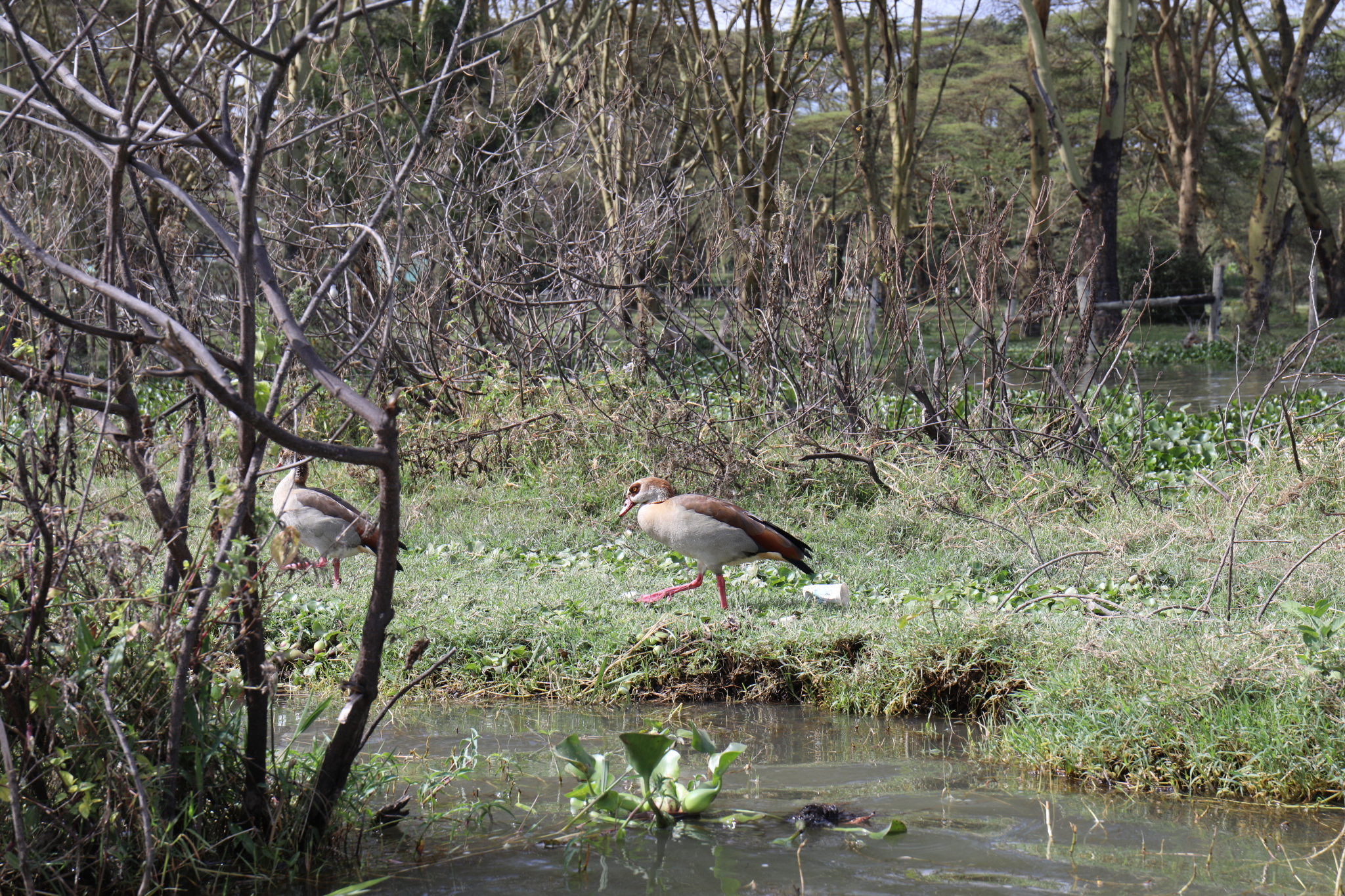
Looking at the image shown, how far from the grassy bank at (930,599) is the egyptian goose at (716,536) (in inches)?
9.6

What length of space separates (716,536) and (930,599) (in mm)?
1170

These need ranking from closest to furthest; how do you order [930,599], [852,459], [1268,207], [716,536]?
[930,599] < [716,536] < [852,459] < [1268,207]

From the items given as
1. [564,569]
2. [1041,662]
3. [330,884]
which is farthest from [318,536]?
[1041,662]

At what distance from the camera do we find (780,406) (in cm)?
918

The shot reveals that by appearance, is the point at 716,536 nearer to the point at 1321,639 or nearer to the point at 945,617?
the point at 945,617

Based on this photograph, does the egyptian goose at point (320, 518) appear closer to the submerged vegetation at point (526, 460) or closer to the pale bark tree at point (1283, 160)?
the submerged vegetation at point (526, 460)

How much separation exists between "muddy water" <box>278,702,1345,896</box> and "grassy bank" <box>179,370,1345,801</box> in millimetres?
269

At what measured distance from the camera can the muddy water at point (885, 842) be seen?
3357 millimetres

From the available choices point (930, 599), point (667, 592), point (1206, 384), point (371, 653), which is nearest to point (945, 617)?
point (930, 599)

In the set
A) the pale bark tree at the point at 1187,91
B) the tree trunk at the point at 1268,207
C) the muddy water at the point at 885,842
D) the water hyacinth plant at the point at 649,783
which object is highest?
the pale bark tree at the point at 1187,91

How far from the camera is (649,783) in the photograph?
3.62m

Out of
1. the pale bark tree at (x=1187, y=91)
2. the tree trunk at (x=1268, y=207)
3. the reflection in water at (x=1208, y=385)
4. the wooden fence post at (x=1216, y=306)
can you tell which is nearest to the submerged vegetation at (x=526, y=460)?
the reflection in water at (x=1208, y=385)

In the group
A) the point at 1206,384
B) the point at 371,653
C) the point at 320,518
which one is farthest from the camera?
the point at 1206,384

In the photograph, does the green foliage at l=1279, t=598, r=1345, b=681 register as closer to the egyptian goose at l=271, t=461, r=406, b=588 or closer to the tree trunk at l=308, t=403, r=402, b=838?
the tree trunk at l=308, t=403, r=402, b=838
